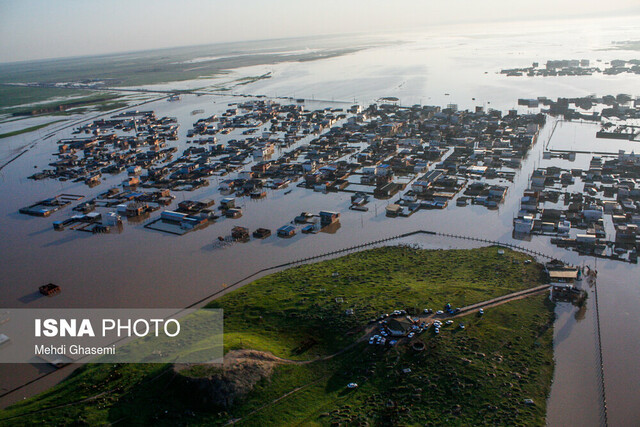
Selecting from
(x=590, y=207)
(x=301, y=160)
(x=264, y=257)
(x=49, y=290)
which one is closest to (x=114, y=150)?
(x=301, y=160)

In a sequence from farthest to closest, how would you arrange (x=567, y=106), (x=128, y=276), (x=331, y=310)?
(x=567, y=106), (x=128, y=276), (x=331, y=310)

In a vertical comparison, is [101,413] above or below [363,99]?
below

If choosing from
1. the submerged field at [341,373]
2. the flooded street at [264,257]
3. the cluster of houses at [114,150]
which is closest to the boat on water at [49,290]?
the flooded street at [264,257]

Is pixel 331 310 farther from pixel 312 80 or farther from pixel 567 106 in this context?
pixel 312 80

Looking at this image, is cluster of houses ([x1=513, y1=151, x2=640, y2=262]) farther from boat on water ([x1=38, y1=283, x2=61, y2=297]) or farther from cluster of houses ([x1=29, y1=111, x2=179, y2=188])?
cluster of houses ([x1=29, y1=111, x2=179, y2=188])

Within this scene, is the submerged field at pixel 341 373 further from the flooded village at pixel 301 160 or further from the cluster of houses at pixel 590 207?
the flooded village at pixel 301 160

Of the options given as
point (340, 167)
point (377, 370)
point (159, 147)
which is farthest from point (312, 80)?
point (377, 370)

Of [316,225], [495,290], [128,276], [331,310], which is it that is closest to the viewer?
[331,310]
